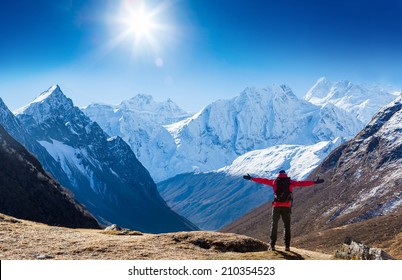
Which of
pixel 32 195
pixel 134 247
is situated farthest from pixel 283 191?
pixel 32 195

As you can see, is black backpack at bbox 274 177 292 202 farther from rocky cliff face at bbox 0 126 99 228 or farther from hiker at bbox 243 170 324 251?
rocky cliff face at bbox 0 126 99 228

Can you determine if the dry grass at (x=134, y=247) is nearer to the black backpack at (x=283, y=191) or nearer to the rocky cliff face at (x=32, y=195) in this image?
the black backpack at (x=283, y=191)

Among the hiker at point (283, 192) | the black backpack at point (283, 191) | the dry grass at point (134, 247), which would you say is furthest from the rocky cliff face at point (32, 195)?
the black backpack at point (283, 191)

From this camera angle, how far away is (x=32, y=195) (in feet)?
538

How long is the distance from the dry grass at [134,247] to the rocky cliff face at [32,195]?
405 ft

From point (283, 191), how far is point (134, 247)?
820 cm

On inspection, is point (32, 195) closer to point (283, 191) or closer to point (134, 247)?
point (134, 247)

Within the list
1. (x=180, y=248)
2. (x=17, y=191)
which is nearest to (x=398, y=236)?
(x=17, y=191)

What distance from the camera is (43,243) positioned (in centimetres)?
2675

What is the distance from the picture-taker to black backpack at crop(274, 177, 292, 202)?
26625 mm

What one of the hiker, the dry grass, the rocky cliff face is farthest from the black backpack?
the rocky cliff face

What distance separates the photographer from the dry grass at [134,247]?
2366 cm
